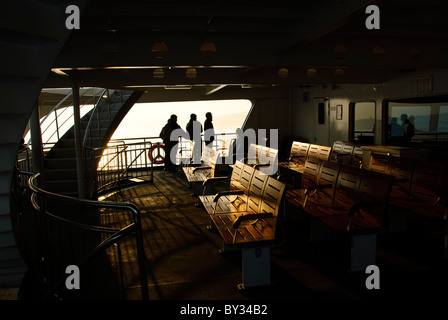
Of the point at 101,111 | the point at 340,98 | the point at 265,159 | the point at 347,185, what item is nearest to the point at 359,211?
the point at 347,185

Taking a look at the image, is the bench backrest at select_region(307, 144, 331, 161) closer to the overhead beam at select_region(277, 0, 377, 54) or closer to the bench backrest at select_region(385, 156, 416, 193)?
the bench backrest at select_region(385, 156, 416, 193)

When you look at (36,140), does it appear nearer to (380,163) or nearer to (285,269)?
(285,269)

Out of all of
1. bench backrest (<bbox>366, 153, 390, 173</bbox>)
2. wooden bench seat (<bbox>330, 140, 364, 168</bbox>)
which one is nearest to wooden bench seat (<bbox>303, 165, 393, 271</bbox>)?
bench backrest (<bbox>366, 153, 390, 173</bbox>)

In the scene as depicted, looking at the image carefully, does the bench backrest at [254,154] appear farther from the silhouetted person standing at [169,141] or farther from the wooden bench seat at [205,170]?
the silhouetted person standing at [169,141]

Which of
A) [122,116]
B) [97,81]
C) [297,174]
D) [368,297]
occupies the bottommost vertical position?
[368,297]

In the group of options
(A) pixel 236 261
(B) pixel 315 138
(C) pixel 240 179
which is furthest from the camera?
(B) pixel 315 138

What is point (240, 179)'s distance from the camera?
16.3 feet

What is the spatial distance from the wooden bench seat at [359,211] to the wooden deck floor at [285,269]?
0.90ft

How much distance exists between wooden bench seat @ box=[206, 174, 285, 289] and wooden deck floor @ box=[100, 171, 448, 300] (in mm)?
147

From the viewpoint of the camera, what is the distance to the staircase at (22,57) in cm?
271

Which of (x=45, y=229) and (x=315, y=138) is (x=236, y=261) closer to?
(x=45, y=229)

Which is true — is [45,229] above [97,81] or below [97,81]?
below

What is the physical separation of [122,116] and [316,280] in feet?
26.1
